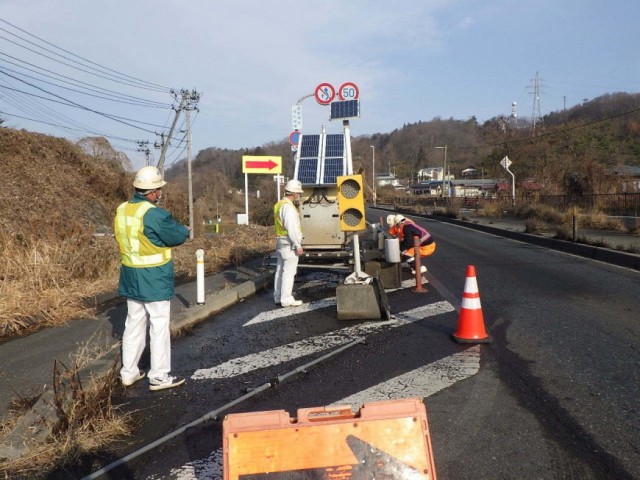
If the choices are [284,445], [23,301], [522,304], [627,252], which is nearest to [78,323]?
[23,301]

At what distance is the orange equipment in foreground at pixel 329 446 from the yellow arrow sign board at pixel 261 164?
33547 millimetres

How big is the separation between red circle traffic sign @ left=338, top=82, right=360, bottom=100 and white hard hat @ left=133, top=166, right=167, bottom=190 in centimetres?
371

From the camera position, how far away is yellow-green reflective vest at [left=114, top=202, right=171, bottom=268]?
4695 millimetres

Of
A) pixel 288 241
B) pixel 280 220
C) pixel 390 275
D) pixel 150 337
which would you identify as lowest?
pixel 390 275

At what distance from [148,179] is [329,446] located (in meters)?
3.16

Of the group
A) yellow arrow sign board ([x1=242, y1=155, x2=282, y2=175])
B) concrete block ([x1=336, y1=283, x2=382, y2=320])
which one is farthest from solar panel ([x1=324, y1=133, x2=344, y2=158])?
yellow arrow sign board ([x1=242, y1=155, x2=282, y2=175])

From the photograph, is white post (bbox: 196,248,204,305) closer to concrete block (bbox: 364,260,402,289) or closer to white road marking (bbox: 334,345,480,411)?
concrete block (bbox: 364,260,402,289)

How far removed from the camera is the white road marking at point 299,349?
5.38 meters

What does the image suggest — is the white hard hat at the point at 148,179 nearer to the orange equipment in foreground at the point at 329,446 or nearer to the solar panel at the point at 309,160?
the orange equipment in foreground at the point at 329,446

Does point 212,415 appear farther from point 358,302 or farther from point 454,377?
point 358,302

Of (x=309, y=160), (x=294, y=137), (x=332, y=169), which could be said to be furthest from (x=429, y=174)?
(x=332, y=169)

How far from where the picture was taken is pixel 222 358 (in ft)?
19.2

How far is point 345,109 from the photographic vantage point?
25.4 ft

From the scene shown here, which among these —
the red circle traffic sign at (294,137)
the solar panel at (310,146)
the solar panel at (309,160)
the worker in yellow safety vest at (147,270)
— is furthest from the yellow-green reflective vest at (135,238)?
the red circle traffic sign at (294,137)
